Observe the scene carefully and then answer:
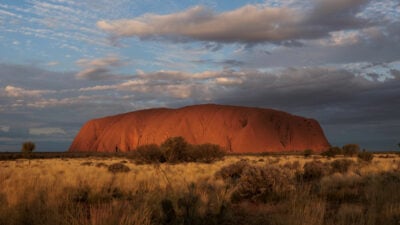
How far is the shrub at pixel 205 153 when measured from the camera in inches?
1428

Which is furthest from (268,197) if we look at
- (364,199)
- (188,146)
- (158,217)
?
(188,146)

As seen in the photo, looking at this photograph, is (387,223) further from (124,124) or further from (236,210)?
(124,124)

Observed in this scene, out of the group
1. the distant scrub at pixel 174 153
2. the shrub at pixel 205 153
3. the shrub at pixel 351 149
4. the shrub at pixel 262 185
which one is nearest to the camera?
the shrub at pixel 262 185

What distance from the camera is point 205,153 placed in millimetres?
37594

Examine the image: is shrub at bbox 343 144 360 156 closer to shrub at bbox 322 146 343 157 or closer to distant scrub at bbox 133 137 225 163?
shrub at bbox 322 146 343 157

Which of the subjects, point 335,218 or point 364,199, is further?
point 364,199

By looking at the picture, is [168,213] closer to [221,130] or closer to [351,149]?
[351,149]

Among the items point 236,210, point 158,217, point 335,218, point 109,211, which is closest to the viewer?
point 109,211

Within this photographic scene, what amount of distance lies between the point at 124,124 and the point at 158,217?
81.5 metres

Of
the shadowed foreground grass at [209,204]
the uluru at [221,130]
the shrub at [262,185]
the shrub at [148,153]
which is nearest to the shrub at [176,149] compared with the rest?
the shrub at [148,153]

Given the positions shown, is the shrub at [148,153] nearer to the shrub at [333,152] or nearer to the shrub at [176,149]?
the shrub at [176,149]

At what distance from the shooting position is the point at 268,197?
367 inches

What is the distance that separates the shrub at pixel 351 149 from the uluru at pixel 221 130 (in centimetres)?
2168

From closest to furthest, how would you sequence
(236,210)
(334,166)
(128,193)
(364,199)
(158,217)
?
(158,217), (236,210), (364,199), (128,193), (334,166)
